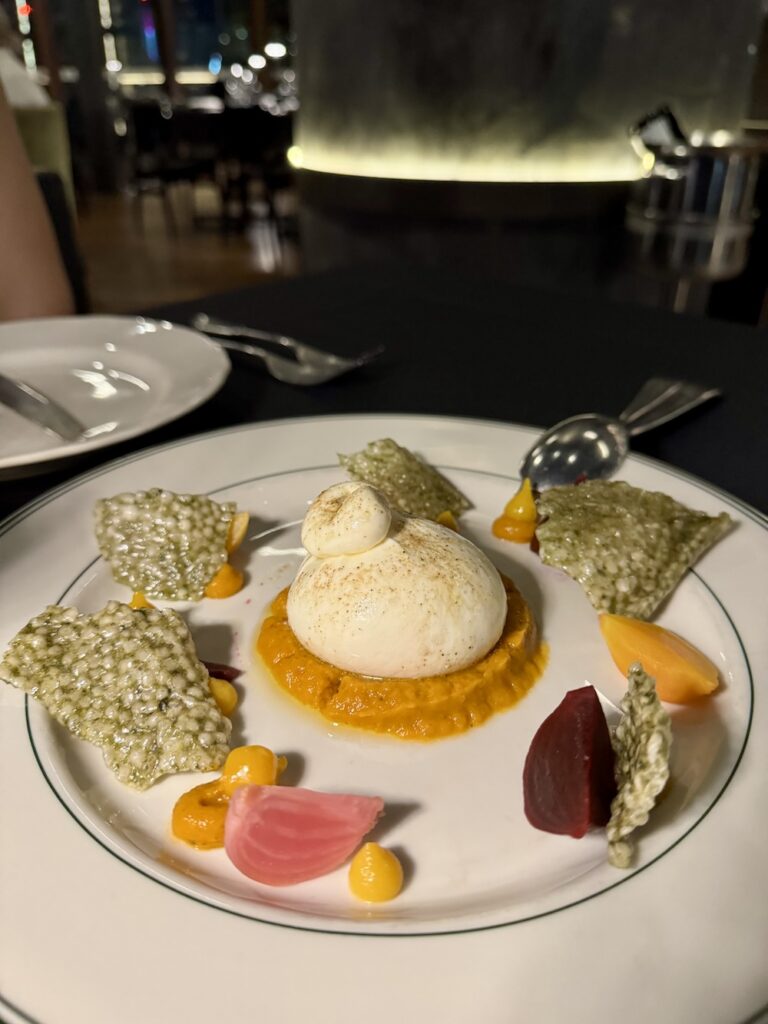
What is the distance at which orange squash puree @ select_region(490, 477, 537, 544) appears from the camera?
3.42ft

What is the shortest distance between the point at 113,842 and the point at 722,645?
0.64 metres

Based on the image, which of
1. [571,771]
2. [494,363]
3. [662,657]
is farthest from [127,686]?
[494,363]

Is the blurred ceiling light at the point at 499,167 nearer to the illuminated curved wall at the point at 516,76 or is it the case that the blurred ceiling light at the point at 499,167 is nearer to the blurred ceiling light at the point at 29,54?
the illuminated curved wall at the point at 516,76

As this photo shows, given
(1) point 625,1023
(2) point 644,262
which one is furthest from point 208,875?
(2) point 644,262

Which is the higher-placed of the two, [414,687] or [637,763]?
[637,763]

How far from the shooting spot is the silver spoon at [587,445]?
1110 millimetres

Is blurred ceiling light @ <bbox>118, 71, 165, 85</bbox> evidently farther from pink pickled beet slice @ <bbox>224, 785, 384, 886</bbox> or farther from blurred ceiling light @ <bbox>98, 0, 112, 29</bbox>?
pink pickled beet slice @ <bbox>224, 785, 384, 886</bbox>

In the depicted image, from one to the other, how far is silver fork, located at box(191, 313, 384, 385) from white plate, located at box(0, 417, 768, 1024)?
1.83ft

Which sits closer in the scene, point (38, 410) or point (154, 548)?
point (154, 548)

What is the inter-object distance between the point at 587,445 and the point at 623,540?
230 mm

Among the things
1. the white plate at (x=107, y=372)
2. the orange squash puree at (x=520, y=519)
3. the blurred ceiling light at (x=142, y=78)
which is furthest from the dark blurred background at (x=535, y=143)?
the blurred ceiling light at (x=142, y=78)

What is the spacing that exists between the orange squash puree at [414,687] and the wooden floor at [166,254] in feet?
15.1

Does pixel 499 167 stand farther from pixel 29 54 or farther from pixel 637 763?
pixel 29 54

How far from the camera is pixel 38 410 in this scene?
1130mm
